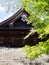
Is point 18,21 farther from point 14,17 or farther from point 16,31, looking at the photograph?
point 16,31

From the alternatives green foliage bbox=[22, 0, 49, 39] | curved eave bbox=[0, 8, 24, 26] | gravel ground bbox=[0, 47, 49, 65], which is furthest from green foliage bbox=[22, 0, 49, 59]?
curved eave bbox=[0, 8, 24, 26]

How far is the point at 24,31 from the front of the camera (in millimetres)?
12953

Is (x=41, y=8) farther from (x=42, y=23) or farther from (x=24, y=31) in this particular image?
(x=24, y=31)

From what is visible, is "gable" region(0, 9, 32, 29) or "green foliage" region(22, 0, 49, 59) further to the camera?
"gable" region(0, 9, 32, 29)

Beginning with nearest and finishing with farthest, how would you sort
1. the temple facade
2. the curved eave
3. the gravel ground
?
the gravel ground → the curved eave → the temple facade

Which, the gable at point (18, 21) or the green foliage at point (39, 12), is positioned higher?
the gable at point (18, 21)

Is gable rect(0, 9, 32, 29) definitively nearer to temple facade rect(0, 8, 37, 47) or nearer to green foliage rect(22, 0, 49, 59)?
temple facade rect(0, 8, 37, 47)

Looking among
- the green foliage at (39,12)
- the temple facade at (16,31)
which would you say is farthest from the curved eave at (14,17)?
the green foliage at (39,12)

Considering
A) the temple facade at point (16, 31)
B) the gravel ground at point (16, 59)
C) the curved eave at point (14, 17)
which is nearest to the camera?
the gravel ground at point (16, 59)

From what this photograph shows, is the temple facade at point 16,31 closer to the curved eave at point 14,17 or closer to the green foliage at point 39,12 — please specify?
the curved eave at point 14,17

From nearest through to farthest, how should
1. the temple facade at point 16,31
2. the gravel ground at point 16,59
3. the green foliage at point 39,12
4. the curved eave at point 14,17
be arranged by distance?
the green foliage at point 39,12
the gravel ground at point 16,59
the curved eave at point 14,17
the temple facade at point 16,31

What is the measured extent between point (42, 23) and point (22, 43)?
539 centimetres

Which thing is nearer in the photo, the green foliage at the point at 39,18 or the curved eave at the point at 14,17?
the green foliage at the point at 39,18

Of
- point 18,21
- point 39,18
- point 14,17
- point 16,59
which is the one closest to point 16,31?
point 18,21
